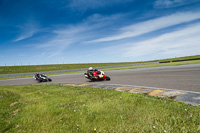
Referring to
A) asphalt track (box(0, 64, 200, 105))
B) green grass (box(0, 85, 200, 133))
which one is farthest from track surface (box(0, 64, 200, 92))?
green grass (box(0, 85, 200, 133))

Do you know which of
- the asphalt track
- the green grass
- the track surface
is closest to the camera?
the green grass

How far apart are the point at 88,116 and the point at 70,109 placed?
2.96ft

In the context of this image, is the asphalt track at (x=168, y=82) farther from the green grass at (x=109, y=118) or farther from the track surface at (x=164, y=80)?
the green grass at (x=109, y=118)

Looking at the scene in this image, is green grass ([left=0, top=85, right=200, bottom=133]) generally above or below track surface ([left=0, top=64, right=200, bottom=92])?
below

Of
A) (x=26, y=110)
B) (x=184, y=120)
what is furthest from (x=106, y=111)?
(x=26, y=110)

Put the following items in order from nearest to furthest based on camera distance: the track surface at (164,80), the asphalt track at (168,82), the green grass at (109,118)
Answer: the green grass at (109,118) < the asphalt track at (168,82) < the track surface at (164,80)

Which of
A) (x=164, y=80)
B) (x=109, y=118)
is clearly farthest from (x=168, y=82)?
(x=109, y=118)

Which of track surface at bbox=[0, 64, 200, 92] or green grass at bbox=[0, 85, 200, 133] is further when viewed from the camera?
track surface at bbox=[0, 64, 200, 92]

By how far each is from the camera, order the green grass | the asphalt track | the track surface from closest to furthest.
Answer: the green grass < the asphalt track < the track surface

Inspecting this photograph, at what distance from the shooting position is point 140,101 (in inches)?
182

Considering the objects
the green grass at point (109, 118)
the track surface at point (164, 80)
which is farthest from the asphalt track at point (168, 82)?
the green grass at point (109, 118)

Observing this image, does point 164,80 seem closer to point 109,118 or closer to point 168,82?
point 168,82

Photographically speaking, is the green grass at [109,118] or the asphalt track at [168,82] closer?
the green grass at [109,118]

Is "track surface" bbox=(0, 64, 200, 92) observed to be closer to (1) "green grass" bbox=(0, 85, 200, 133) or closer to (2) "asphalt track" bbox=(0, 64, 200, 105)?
(2) "asphalt track" bbox=(0, 64, 200, 105)
